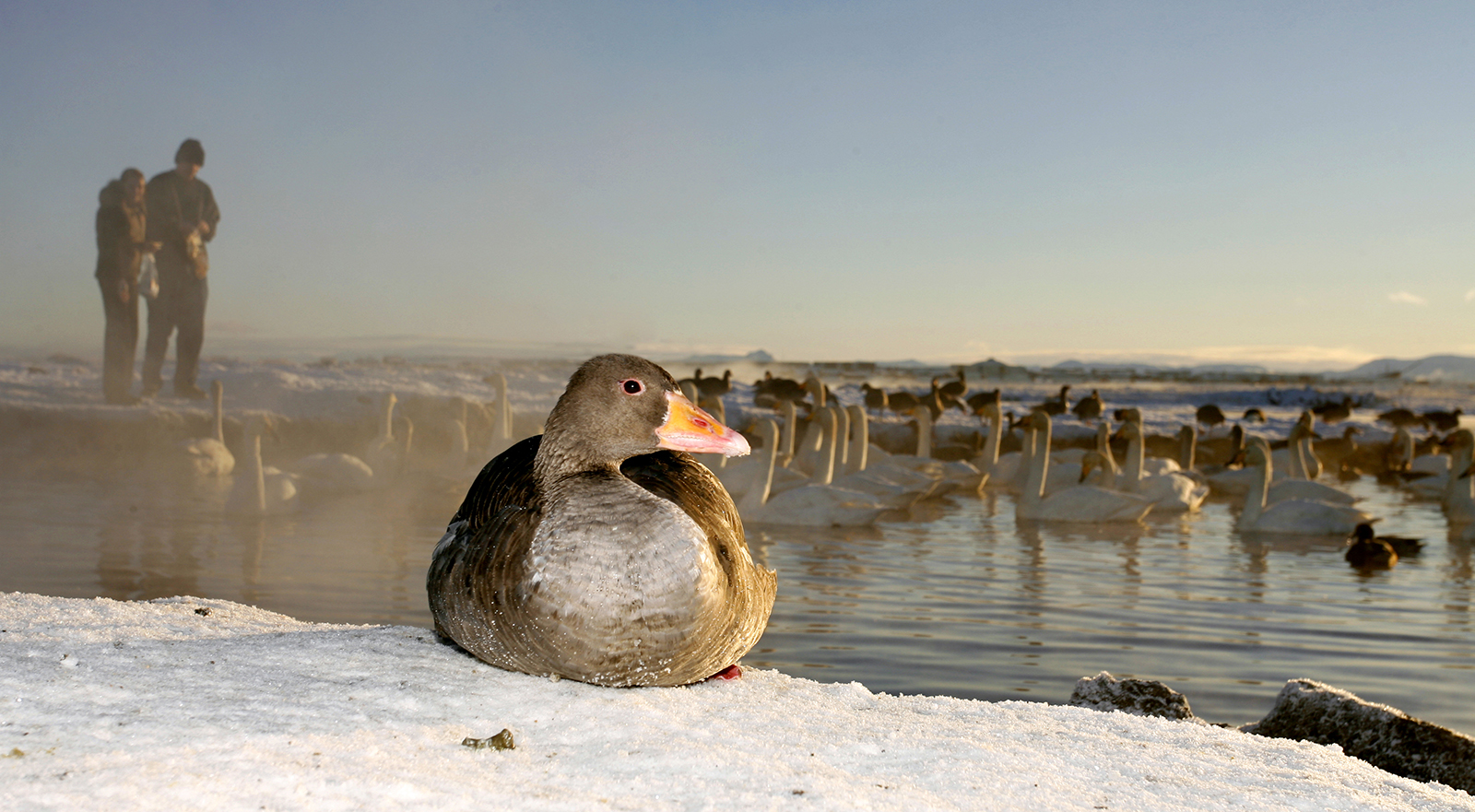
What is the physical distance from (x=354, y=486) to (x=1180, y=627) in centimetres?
1240

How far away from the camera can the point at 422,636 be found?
17.2 feet

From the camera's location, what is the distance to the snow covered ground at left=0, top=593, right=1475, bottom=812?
3002 millimetres

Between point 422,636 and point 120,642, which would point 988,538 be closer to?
point 422,636

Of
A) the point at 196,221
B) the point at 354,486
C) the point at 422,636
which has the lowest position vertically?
the point at 354,486

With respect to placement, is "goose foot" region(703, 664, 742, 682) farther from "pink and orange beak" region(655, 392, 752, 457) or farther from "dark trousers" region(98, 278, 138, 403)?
"dark trousers" region(98, 278, 138, 403)

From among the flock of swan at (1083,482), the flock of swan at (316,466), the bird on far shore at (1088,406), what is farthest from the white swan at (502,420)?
the bird on far shore at (1088,406)

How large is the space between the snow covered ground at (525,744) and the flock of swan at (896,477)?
34.8 ft

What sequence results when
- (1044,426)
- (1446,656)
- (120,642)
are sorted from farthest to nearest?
(1044,426)
(1446,656)
(120,642)

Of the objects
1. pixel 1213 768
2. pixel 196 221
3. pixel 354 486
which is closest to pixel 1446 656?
pixel 1213 768

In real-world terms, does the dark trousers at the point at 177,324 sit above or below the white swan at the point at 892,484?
above

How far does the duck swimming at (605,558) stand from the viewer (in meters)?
4.10

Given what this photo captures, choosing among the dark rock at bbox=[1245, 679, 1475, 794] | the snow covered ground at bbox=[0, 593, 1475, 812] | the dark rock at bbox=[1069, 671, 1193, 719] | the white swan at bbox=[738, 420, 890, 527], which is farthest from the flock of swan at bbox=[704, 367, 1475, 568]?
the snow covered ground at bbox=[0, 593, 1475, 812]

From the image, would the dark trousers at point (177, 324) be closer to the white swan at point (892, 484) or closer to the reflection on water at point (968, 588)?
the reflection on water at point (968, 588)

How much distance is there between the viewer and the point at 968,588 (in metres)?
11.0
